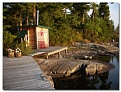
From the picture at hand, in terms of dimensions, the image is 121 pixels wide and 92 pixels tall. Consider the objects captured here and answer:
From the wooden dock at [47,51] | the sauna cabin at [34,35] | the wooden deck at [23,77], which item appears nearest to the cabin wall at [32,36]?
the sauna cabin at [34,35]

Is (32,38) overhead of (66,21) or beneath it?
beneath

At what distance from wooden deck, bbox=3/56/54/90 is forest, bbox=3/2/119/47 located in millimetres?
761

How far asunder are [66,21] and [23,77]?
3160mm

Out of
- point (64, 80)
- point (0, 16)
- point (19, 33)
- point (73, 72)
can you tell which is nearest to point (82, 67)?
point (73, 72)

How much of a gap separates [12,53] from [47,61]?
3.60ft

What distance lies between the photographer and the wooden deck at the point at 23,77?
7.91ft

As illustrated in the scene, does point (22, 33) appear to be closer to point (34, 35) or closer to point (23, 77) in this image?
point (34, 35)

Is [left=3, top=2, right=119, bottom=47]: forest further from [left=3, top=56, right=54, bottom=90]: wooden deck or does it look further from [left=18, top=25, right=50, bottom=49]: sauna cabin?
[left=3, top=56, right=54, bottom=90]: wooden deck

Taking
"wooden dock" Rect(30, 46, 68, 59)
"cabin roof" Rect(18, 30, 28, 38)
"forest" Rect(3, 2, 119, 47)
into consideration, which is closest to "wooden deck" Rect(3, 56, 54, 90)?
"forest" Rect(3, 2, 119, 47)

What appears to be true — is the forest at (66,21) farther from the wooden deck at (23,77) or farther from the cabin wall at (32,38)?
the wooden deck at (23,77)

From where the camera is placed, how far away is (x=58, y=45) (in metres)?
6.10

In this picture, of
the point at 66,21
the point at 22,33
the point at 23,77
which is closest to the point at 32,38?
the point at 22,33

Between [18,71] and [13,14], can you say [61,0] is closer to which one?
[18,71]

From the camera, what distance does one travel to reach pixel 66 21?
5.61 meters
